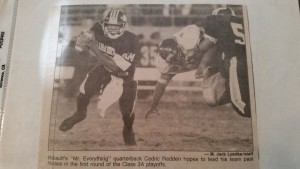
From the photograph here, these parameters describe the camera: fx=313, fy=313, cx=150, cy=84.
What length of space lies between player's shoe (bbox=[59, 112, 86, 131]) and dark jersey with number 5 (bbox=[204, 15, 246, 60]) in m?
0.18

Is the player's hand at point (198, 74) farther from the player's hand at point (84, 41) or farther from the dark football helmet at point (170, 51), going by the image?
the player's hand at point (84, 41)

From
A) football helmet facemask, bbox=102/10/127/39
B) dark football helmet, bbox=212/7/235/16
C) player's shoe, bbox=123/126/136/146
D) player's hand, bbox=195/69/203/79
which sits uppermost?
Result: dark football helmet, bbox=212/7/235/16

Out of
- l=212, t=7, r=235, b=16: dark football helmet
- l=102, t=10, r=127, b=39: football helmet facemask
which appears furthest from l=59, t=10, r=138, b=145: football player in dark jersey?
l=212, t=7, r=235, b=16: dark football helmet

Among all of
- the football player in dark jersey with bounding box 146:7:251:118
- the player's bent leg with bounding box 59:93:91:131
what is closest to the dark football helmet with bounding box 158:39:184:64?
→ the football player in dark jersey with bounding box 146:7:251:118

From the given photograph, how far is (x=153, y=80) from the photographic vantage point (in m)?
0.37

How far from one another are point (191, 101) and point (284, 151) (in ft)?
0.39

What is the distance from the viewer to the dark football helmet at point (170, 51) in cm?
37

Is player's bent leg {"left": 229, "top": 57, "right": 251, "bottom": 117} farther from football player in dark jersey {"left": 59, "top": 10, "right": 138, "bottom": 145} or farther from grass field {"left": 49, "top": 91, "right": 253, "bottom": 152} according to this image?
football player in dark jersey {"left": 59, "top": 10, "right": 138, "bottom": 145}

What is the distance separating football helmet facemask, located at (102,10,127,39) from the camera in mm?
384

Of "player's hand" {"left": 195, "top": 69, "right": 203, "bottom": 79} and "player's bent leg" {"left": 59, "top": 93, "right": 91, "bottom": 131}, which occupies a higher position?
"player's hand" {"left": 195, "top": 69, "right": 203, "bottom": 79}

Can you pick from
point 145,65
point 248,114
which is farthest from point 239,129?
point 145,65

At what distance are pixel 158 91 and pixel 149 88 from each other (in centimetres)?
1

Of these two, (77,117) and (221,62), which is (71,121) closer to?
(77,117)

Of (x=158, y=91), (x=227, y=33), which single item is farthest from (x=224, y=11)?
(x=158, y=91)
